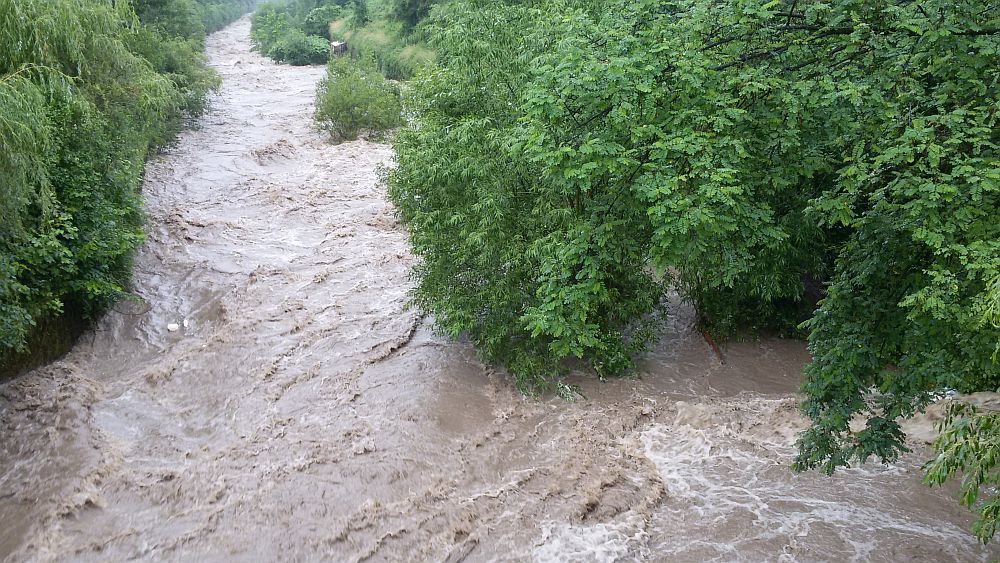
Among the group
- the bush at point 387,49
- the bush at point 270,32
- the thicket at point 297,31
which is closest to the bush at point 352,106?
the bush at point 387,49

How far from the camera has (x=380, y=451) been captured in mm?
8836

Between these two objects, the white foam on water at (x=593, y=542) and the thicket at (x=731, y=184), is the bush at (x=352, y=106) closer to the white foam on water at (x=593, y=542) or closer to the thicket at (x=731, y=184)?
the thicket at (x=731, y=184)

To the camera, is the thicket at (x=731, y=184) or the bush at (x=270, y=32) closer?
the thicket at (x=731, y=184)

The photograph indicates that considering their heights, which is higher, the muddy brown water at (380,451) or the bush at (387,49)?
the bush at (387,49)

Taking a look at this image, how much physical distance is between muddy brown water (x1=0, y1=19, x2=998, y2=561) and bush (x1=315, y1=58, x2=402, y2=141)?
10323 mm

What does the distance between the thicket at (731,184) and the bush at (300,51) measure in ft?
97.4

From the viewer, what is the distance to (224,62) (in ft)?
122

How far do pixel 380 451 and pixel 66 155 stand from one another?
23.2ft

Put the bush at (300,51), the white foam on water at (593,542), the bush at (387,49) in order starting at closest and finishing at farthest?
the white foam on water at (593,542)
the bush at (387,49)
the bush at (300,51)

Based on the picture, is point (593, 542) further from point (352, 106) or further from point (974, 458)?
point (352, 106)

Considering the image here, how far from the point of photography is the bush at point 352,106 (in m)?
23.3

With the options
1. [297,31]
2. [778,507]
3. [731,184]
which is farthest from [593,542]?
[297,31]

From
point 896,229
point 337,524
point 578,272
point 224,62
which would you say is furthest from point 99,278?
point 224,62

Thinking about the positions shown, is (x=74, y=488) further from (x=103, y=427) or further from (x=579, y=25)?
(x=579, y=25)
